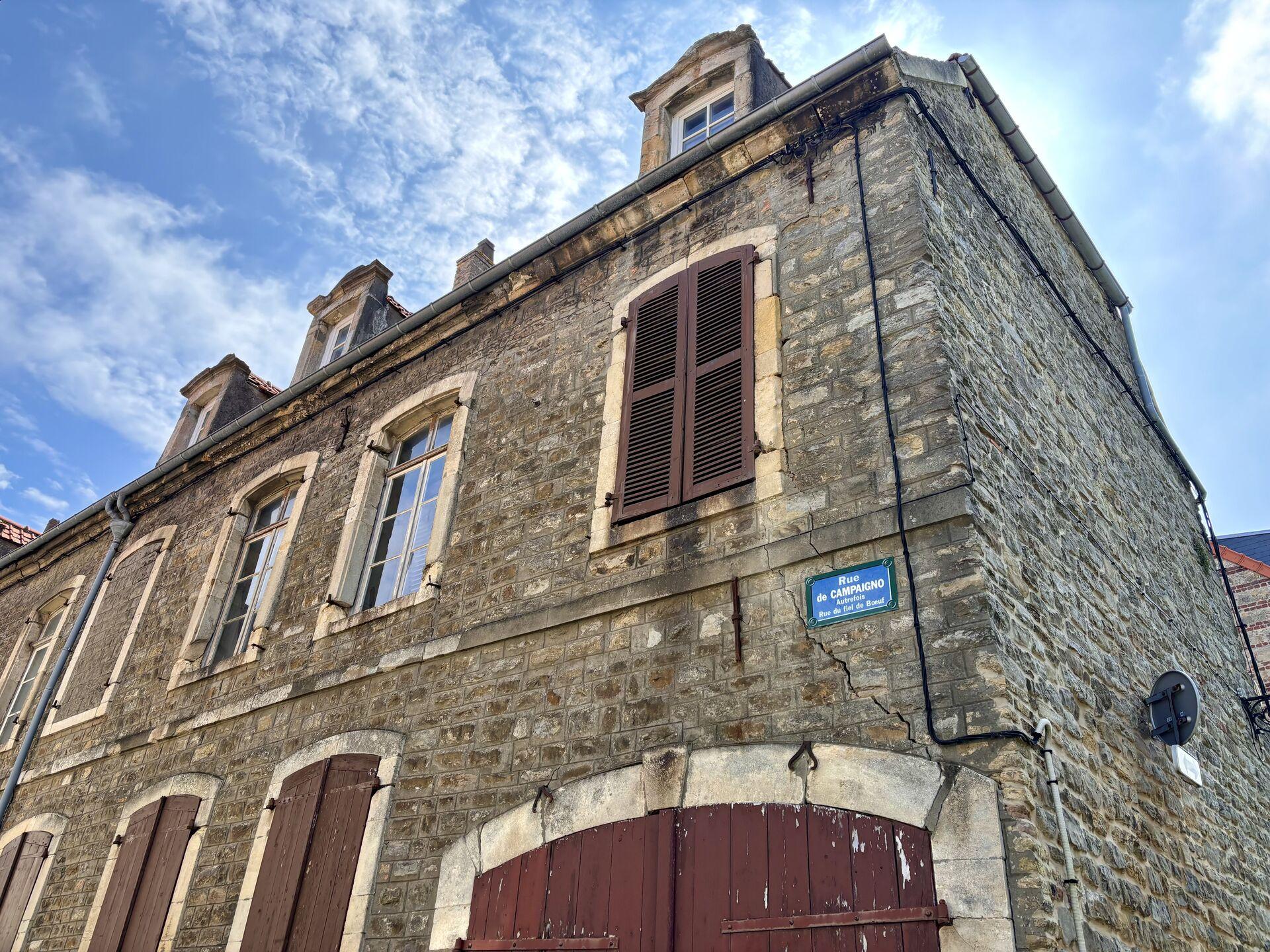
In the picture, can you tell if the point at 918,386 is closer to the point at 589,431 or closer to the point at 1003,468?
the point at 1003,468

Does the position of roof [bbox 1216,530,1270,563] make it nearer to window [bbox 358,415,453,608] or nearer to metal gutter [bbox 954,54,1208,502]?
metal gutter [bbox 954,54,1208,502]

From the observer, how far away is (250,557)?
28.8 feet

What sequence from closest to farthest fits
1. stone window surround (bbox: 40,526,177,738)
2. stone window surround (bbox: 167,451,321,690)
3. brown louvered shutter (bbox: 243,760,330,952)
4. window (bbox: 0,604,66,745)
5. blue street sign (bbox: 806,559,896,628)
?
blue street sign (bbox: 806,559,896,628) → brown louvered shutter (bbox: 243,760,330,952) → stone window surround (bbox: 167,451,321,690) → stone window surround (bbox: 40,526,177,738) → window (bbox: 0,604,66,745)

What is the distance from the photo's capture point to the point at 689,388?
5785mm

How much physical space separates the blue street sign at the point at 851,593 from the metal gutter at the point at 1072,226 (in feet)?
14.3

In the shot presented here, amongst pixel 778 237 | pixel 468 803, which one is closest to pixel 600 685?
pixel 468 803

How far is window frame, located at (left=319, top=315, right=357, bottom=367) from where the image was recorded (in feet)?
32.8

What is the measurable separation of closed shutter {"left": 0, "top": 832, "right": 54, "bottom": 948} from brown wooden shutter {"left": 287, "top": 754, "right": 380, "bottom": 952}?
13.1 ft

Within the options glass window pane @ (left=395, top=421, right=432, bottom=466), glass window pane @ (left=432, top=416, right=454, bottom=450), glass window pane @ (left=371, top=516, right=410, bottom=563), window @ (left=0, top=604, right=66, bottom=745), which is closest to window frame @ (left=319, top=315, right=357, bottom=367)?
glass window pane @ (left=395, top=421, right=432, bottom=466)

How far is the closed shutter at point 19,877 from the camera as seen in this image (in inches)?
319

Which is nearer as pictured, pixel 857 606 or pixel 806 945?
pixel 806 945

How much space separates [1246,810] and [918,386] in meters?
4.08

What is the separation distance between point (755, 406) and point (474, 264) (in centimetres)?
531

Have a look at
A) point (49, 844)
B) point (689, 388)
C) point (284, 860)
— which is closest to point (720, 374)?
point (689, 388)
